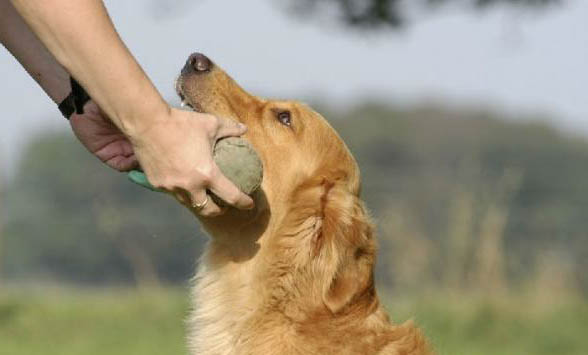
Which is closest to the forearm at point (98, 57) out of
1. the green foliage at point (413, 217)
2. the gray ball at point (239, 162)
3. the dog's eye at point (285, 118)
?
the gray ball at point (239, 162)

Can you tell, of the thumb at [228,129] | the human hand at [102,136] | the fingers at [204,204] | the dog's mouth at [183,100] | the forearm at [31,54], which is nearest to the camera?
the fingers at [204,204]

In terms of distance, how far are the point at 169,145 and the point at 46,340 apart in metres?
8.53

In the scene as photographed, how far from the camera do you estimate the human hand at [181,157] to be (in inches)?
145

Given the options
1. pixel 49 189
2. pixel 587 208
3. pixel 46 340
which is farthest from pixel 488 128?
pixel 46 340

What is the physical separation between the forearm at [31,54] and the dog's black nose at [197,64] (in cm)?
72

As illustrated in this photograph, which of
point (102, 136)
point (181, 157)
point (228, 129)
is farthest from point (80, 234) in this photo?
point (181, 157)

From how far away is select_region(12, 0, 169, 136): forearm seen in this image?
11.7ft

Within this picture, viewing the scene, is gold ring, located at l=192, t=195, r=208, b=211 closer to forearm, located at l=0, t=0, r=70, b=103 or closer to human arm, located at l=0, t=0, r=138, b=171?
human arm, located at l=0, t=0, r=138, b=171

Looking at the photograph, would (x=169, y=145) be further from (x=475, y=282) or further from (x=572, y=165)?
(x=572, y=165)

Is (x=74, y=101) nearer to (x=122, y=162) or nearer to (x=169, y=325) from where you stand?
(x=122, y=162)

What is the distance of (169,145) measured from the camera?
3686 millimetres

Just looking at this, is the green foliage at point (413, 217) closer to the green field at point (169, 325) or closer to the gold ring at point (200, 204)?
the green field at point (169, 325)

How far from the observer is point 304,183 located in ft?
17.4

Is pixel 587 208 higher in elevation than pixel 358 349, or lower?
lower
